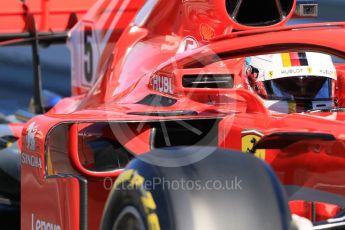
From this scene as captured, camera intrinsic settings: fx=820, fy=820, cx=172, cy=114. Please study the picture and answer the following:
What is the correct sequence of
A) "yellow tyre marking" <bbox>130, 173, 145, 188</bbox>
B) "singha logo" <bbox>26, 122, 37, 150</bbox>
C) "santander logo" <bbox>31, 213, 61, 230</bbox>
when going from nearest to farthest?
"yellow tyre marking" <bbox>130, 173, 145, 188</bbox>
"santander logo" <bbox>31, 213, 61, 230</bbox>
"singha logo" <bbox>26, 122, 37, 150</bbox>

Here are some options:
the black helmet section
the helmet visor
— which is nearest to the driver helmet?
the helmet visor

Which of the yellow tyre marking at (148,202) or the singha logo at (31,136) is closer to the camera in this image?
the yellow tyre marking at (148,202)

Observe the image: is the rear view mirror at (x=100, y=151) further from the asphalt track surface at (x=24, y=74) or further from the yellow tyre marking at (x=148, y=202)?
the asphalt track surface at (x=24, y=74)

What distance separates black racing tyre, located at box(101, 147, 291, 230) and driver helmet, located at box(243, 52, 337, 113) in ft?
2.84

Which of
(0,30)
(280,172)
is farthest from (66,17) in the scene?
(280,172)

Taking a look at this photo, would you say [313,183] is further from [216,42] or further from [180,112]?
[216,42]

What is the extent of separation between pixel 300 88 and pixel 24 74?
18.9ft

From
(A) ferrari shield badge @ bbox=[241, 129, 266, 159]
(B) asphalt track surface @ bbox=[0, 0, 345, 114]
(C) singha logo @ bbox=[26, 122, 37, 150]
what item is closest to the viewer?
(A) ferrari shield badge @ bbox=[241, 129, 266, 159]

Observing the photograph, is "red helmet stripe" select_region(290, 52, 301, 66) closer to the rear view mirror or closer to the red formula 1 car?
the red formula 1 car

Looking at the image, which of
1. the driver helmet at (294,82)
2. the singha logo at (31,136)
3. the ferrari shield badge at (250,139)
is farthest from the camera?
the driver helmet at (294,82)

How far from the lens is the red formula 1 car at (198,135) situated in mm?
2102

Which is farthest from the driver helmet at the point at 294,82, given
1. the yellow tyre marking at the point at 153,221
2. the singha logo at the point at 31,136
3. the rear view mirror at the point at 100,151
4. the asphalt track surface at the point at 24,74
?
the asphalt track surface at the point at 24,74

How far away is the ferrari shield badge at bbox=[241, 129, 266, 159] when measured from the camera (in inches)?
101

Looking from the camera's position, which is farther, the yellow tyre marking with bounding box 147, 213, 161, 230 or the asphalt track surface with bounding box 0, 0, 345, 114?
the asphalt track surface with bounding box 0, 0, 345, 114
